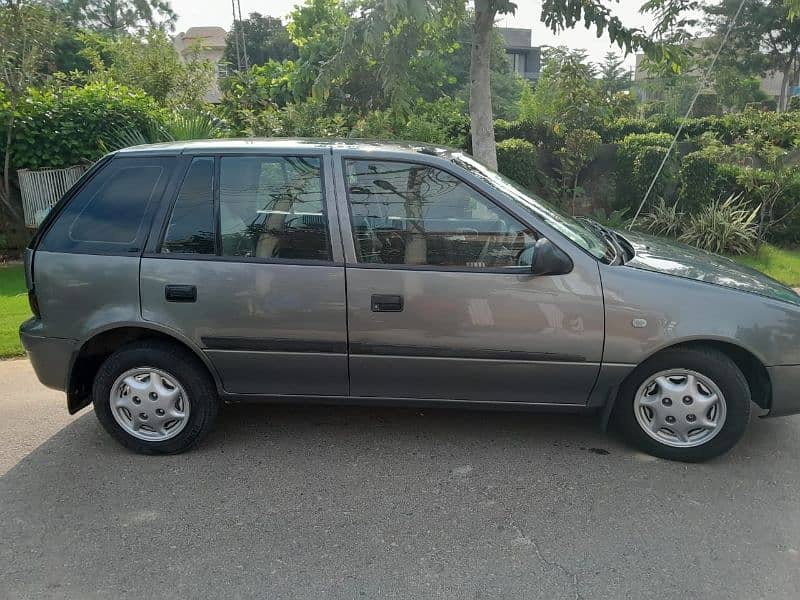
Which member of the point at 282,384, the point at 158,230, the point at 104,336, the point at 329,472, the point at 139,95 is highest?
the point at 139,95

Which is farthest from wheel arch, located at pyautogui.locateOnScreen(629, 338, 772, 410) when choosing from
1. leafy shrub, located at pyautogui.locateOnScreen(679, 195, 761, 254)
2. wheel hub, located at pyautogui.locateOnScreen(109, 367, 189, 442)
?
leafy shrub, located at pyautogui.locateOnScreen(679, 195, 761, 254)

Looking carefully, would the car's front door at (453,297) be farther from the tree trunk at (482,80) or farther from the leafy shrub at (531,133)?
the leafy shrub at (531,133)

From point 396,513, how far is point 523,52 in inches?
2289

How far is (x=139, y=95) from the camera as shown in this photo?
999 cm

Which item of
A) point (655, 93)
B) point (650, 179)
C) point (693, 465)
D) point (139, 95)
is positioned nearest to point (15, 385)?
point (693, 465)

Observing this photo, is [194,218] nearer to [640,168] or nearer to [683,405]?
[683,405]

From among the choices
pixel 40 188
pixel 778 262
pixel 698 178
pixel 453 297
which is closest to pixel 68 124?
pixel 40 188

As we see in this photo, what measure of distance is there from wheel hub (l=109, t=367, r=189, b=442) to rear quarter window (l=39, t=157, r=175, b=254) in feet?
2.46

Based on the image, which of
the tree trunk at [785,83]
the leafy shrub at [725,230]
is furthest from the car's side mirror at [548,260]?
the tree trunk at [785,83]

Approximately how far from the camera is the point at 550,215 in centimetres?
380

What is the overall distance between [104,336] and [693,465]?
350cm

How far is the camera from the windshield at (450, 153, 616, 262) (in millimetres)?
3605

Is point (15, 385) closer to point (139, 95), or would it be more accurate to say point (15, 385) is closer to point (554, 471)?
point (554, 471)

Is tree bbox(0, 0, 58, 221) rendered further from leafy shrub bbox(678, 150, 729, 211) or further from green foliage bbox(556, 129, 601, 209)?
leafy shrub bbox(678, 150, 729, 211)
